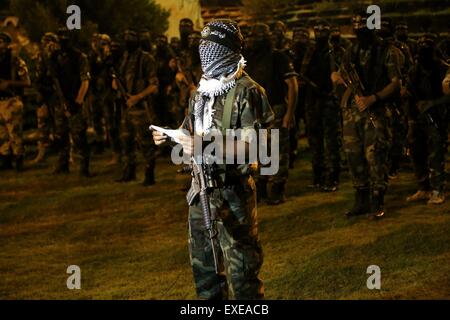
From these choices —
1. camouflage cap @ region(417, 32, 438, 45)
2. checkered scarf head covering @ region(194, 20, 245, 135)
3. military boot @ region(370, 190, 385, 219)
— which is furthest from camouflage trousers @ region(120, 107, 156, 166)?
checkered scarf head covering @ region(194, 20, 245, 135)

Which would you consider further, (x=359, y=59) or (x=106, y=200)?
(x=106, y=200)

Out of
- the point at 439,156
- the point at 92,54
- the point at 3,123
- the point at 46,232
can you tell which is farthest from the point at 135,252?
the point at 92,54

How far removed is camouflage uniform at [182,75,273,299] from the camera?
4.56 m

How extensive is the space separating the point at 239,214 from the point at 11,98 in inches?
343

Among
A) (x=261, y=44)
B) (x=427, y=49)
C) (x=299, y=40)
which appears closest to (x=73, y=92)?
(x=299, y=40)

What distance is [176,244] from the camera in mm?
7984

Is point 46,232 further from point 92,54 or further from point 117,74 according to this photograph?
point 92,54

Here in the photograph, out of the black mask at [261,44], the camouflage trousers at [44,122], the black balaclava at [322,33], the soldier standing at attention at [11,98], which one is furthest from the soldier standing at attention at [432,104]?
the camouflage trousers at [44,122]

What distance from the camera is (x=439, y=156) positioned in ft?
29.3

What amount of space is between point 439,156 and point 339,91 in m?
1.48

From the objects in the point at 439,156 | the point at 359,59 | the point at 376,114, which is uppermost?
the point at 359,59

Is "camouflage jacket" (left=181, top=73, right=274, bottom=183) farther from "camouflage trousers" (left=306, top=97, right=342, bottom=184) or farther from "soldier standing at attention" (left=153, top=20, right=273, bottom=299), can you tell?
"camouflage trousers" (left=306, top=97, right=342, bottom=184)

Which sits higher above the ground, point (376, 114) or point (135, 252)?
point (376, 114)

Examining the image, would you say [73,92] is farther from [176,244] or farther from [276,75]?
[176,244]
